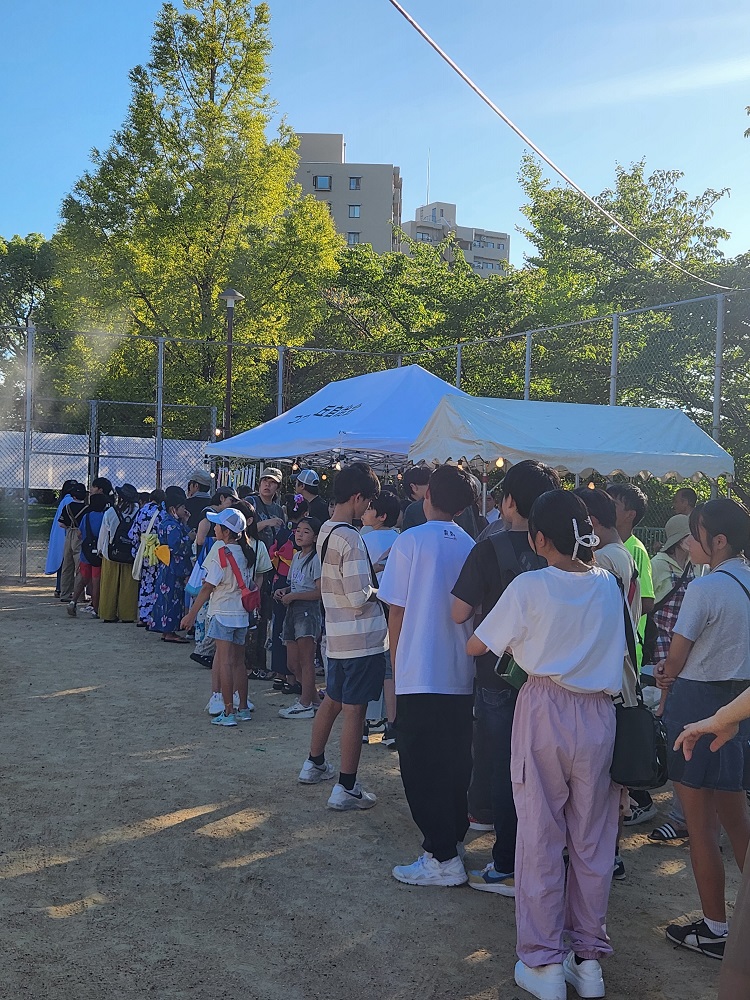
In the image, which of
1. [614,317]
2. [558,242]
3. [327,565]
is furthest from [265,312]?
[327,565]

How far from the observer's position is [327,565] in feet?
16.4

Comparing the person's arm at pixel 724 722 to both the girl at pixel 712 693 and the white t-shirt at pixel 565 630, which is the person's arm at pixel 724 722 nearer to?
the white t-shirt at pixel 565 630

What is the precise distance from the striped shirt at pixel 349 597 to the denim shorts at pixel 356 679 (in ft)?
0.13

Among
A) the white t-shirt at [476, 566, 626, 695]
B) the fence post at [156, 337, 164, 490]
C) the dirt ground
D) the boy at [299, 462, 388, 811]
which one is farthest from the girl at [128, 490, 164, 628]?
the white t-shirt at [476, 566, 626, 695]

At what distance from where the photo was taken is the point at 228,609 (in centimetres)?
659

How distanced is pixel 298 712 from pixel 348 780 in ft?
7.00

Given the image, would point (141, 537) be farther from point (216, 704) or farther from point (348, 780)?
point (348, 780)

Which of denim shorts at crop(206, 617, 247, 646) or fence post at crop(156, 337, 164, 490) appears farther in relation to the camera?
fence post at crop(156, 337, 164, 490)

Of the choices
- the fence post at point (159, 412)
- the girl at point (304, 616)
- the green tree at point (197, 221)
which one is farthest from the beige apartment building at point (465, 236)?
the girl at point (304, 616)

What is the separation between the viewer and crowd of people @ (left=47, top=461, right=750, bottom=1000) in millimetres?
3096

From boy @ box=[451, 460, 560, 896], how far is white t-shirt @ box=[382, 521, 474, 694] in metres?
0.12

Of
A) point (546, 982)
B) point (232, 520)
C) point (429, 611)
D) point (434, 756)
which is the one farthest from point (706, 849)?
point (232, 520)

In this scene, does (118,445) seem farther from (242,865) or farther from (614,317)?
(242,865)

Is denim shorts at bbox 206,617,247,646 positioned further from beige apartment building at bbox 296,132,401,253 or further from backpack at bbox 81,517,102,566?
beige apartment building at bbox 296,132,401,253
